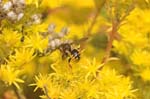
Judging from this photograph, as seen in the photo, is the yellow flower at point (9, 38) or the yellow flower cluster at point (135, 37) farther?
the yellow flower cluster at point (135, 37)

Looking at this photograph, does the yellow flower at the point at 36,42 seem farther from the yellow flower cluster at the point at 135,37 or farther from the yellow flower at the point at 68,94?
the yellow flower cluster at the point at 135,37

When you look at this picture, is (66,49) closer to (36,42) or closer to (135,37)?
(36,42)

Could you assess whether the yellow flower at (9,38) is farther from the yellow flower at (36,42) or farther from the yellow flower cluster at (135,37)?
the yellow flower cluster at (135,37)

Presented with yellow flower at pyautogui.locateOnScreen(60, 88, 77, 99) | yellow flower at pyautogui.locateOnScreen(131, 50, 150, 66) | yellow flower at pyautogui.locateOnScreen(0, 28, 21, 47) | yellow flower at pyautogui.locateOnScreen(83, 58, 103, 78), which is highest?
yellow flower at pyautogui.locateOnScreen(0, 28, 21, 47)

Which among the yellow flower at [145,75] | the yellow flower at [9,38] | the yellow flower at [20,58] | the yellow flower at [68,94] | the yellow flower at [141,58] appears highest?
the yellow flower at [9,38]

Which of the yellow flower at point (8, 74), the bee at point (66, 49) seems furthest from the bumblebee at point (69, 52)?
the yellow flower at point (8, 74)

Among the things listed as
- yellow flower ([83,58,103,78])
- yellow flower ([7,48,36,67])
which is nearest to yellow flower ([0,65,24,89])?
yellow flower ([7,48,36,67])

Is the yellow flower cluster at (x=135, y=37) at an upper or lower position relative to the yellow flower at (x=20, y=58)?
lower

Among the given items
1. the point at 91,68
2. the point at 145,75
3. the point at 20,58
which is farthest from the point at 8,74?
the point at 145,75

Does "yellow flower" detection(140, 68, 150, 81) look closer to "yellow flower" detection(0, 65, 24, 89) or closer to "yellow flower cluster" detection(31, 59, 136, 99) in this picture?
"yellow flower cluster" detection(31, 59, 136, 99)
